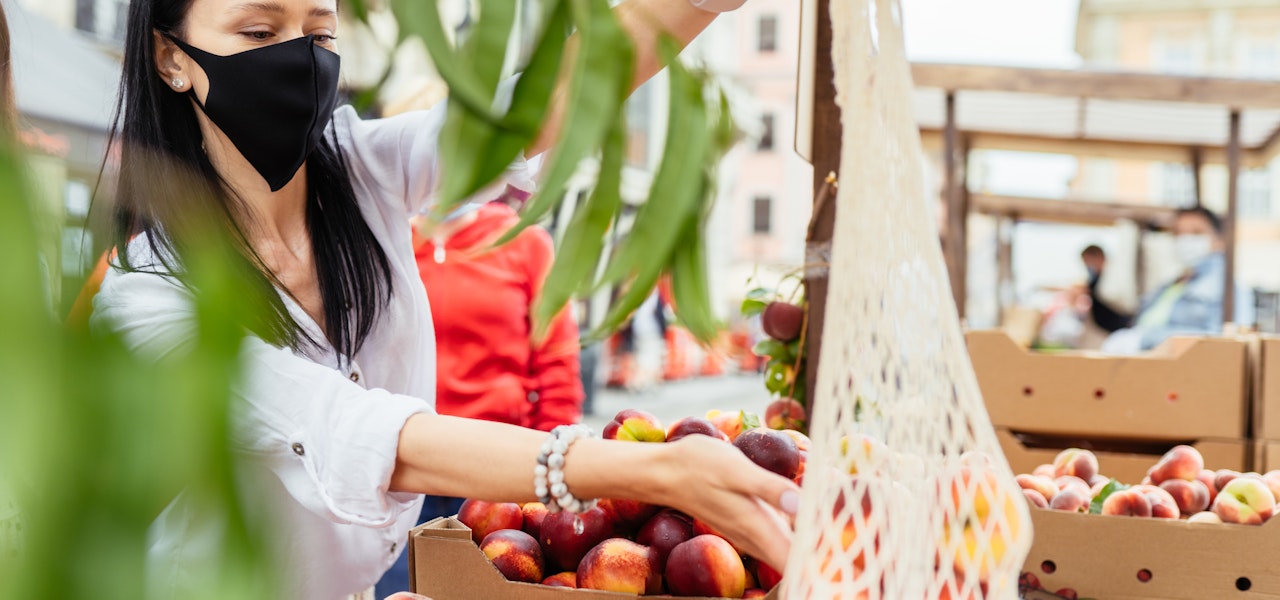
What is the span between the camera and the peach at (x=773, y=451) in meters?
1.31

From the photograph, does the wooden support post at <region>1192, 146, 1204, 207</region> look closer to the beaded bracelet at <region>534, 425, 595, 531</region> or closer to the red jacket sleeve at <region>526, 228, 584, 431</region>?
the red jacket sleeve at <region>526, 228, 584, 431</region>

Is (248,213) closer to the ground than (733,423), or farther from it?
farther from it

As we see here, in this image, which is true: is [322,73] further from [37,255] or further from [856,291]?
[37,255]

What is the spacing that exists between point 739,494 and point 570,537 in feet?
2.02

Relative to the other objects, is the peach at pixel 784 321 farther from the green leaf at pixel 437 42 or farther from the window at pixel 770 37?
the green leaf at pixel 437 42

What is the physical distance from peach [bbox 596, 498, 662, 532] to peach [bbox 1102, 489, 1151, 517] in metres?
0.82

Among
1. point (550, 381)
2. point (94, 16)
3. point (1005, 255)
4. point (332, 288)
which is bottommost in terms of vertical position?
point (550, 381)

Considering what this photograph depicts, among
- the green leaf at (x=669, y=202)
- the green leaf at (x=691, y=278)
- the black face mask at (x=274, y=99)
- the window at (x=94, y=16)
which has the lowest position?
the green leaf at (x=691, y=278)

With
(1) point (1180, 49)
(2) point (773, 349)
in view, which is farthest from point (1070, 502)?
(1) point (1180, 49)

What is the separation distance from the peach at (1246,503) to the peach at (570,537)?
3.37 feet

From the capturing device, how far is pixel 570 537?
140 cm

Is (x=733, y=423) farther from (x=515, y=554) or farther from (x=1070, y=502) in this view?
(x=1070, y=502)

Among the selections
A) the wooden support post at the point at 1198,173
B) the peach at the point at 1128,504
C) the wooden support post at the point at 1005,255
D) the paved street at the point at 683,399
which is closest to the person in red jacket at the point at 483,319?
the peach at the point at 1128,504

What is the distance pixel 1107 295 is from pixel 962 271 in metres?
3.12
